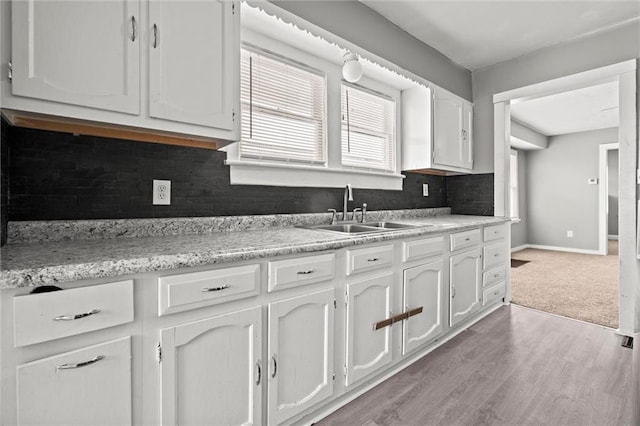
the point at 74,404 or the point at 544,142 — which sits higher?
the point at 544,142

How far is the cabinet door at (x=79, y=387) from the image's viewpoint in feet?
2.93

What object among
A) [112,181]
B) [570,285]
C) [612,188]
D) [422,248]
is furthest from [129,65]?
[612,188]

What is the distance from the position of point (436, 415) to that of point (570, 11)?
10.5ft

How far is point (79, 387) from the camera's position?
959 millimetres

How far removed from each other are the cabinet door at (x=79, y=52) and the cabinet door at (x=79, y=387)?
2.93 ft

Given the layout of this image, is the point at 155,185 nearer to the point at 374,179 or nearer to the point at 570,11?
the point at 374,179

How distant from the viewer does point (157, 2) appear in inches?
52.9

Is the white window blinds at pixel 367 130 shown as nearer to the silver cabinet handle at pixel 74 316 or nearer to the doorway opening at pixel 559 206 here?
the doorway opening at pixel 559 206

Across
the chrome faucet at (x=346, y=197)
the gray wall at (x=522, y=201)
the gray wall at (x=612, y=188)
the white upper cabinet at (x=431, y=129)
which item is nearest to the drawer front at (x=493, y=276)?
the white upper cabinet at (x=431, y=129)

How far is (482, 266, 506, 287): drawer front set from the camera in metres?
2.98

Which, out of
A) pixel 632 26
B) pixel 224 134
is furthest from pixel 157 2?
pixel 632 26

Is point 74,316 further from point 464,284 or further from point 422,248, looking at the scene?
point 464,284

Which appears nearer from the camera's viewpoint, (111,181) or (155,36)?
(155,36)

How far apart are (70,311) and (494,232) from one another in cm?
327
